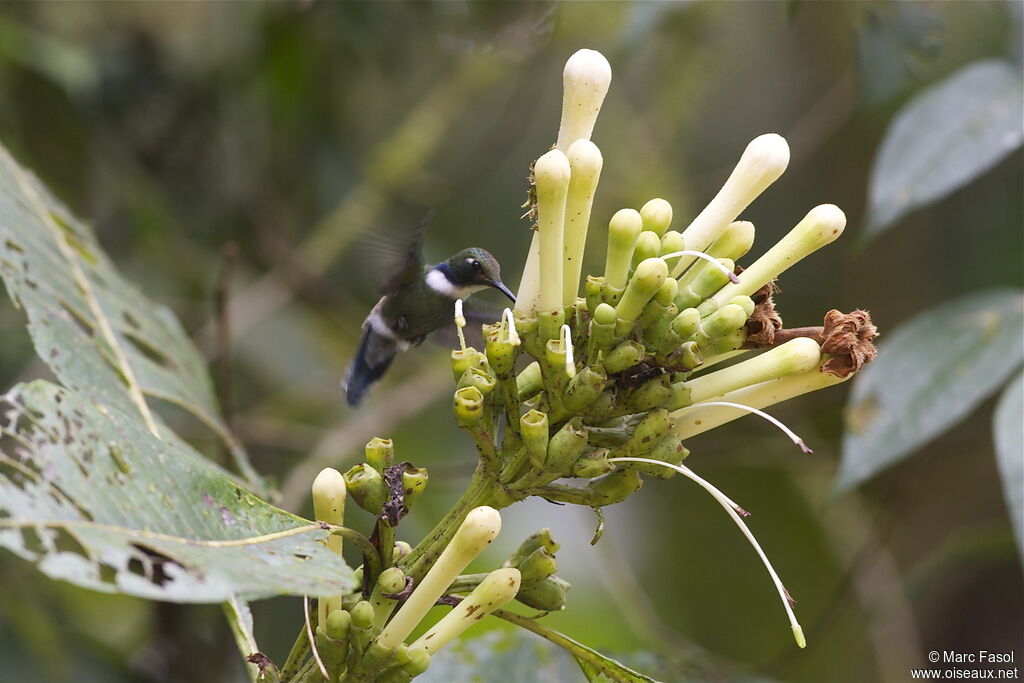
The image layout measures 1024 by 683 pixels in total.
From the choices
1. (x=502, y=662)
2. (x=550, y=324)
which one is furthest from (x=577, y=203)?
(x=502, y=662)

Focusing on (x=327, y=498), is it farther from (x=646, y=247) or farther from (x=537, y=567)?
(x=646, y=247)

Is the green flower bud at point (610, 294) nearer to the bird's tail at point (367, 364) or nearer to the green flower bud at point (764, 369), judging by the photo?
the green flower bud at point (764, 369)

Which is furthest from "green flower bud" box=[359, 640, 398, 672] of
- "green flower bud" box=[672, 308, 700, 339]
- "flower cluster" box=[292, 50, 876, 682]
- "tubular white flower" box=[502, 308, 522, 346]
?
"green flower bud" box=[672, 308, 700, 339]

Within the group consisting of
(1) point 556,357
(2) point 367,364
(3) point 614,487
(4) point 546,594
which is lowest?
(4) point 546,594

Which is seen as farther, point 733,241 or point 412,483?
point 733,241

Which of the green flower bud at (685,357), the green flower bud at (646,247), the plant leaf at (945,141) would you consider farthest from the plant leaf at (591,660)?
the plant leaf at (945,141)

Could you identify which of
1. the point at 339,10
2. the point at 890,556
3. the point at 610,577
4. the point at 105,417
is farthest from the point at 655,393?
the point at 890,556
